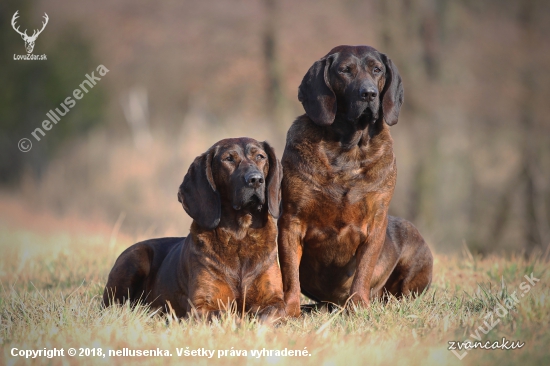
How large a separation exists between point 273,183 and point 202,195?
21.8 inches

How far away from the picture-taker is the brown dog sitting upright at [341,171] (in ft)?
17.3

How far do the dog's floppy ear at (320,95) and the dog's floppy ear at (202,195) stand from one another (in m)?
0.85

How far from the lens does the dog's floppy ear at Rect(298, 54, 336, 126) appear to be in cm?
530

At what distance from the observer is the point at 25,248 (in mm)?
9156

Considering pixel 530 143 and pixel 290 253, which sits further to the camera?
pixel 530 143

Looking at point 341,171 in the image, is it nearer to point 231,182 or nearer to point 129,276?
point 231,182

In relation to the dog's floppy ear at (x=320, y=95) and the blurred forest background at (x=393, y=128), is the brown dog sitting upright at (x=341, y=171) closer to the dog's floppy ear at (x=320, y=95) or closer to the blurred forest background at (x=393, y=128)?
the dog's floppy ear at (x=320, y=95)

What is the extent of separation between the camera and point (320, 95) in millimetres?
5344

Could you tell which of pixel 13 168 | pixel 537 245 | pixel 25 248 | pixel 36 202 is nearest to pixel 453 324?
pixel 25 248

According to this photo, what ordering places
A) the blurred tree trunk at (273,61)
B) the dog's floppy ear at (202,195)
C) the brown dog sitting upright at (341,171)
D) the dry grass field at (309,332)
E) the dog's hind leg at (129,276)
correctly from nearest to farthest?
the dry grass field at (309,332)
the dog's floppy ear at (202,195)
the brown dog sitting upright at (341,171)
the dog's hind leg at (129,276)
the blurred tree trunk at (273,61)

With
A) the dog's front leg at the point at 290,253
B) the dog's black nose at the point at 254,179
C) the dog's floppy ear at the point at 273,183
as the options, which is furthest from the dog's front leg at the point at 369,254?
the dog's black nose at the point at 254,179

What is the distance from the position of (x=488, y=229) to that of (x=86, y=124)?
36.8 feet

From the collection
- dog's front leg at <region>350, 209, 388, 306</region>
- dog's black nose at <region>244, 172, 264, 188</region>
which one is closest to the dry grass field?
dog's front leg at <region>350, 209, 388, 306</region>

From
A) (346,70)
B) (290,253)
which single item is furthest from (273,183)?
(346,70)
